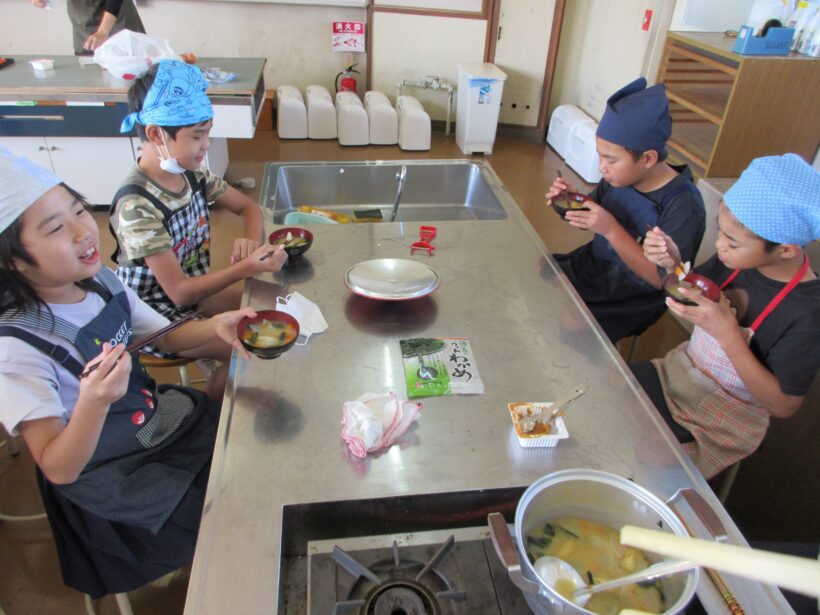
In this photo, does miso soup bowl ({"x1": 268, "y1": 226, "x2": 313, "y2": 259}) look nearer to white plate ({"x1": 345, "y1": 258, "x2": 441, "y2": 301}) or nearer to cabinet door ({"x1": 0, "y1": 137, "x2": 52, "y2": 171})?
white plate ({"x1": 345, "y1": 258, "x2": 441, "y2": 301})

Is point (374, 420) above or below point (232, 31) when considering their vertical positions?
below

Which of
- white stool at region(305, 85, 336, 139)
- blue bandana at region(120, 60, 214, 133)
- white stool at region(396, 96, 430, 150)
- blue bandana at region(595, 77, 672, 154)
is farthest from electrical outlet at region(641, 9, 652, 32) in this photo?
blue bandana at region(120, 60, 214, 133)

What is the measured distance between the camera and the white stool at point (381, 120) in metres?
4.66

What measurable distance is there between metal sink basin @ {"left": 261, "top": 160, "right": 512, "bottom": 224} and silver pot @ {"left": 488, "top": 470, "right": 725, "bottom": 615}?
1.44m

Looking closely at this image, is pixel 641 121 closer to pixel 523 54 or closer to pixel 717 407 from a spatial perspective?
pixel 717 407

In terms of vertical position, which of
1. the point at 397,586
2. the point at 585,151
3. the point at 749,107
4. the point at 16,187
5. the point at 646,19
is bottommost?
the point at 585,151

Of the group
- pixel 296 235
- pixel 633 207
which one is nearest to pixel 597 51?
pixel 633 207

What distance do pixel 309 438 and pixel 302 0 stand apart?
4641 mm

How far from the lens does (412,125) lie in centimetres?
464

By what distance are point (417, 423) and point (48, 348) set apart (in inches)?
28.7

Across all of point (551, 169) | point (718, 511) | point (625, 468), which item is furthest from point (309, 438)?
point (551, 169)

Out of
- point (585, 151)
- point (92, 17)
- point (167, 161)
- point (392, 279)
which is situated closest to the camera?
point (392, 279)

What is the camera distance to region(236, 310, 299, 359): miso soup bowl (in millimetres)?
1197

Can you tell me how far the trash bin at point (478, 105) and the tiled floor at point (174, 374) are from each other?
0.50 feet
